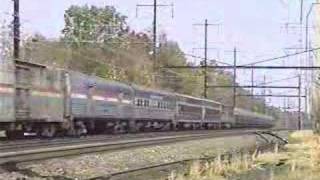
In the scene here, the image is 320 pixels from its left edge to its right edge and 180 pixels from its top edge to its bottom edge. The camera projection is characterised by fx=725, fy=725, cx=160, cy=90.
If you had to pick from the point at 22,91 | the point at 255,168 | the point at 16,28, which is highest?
the point at 16,28

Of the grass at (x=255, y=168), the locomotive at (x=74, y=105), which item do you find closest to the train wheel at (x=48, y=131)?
the locomotive at (x=74, y=105)

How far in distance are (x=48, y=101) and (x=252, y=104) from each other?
114695 millimetres

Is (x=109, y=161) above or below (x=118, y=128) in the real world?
below

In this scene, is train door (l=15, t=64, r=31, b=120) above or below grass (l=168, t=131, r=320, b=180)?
above

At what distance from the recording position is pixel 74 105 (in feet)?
112

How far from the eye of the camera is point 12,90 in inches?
1067

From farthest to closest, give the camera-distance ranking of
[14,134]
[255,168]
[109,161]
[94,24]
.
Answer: [94,24] → [14,134] → [255,168] → [109,161]

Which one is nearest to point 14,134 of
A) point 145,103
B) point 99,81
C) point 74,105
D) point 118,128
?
point 74,105

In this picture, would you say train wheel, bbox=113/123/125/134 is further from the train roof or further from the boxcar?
the train roof

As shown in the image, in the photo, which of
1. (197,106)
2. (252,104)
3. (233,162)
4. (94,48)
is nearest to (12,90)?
(233,162)

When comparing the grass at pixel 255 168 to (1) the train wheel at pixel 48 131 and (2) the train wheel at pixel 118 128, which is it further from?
(2) the train wheel at pixel 118 128

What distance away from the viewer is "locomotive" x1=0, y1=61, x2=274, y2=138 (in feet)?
90.3

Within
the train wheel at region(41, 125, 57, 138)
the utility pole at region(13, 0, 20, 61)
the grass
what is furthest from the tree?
the grass

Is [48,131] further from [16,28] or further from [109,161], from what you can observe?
[109,161]
